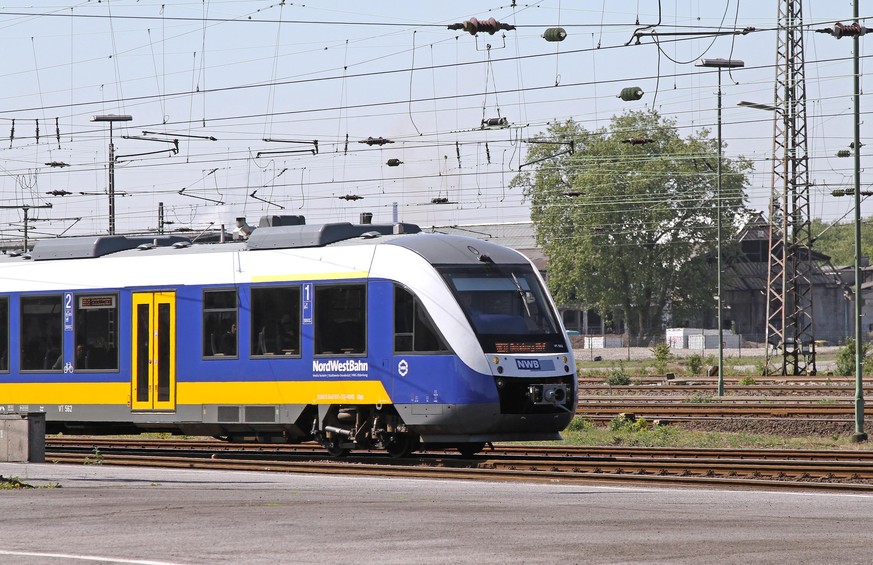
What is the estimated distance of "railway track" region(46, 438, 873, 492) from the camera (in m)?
17.8

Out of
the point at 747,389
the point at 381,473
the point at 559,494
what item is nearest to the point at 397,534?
the point at 559,494

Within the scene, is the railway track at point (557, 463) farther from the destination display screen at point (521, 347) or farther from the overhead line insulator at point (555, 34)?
the overhead line insulator at point (555, 34)

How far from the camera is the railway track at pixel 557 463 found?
699 inches

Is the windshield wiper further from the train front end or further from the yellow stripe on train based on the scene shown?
the yellow stripe on train

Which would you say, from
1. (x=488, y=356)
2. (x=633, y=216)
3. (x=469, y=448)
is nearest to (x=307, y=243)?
(x=488, y=356)

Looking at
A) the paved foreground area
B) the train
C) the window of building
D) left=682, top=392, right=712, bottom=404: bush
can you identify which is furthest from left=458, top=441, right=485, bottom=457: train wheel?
left=682, top=392, right=712, bottom=404: bush

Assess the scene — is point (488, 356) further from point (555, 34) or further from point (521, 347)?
point (555, 34)

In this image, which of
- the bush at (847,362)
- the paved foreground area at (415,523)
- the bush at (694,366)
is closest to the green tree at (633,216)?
the bush at (694,366)

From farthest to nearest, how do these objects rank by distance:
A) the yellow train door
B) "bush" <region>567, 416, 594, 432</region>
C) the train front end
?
"bush" <region>567, 416, 594, 432</region> → the yellow train door → the train front end

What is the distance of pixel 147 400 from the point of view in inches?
882

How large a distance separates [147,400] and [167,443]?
11.7ft

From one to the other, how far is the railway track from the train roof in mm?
3015

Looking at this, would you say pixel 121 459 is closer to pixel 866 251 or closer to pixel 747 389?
pixel 747 389

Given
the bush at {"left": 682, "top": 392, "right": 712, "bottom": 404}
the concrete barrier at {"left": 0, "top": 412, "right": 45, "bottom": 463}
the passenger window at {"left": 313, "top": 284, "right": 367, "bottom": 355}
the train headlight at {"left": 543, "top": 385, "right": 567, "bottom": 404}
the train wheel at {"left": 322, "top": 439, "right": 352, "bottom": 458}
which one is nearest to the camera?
the train headlight at {"left": 543, "top": 385, "right": 567, "bottom": 404}
